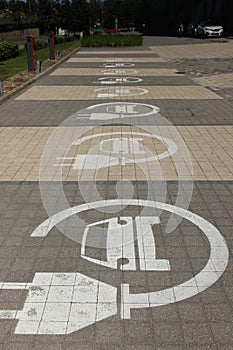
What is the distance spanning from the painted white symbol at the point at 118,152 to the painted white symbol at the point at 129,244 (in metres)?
2.23

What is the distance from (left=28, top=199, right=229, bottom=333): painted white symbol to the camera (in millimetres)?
3873

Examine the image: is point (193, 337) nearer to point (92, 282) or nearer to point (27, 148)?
point (92, 282)

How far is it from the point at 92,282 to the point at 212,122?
738 centimetres

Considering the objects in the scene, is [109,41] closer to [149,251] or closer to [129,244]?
[129,244]

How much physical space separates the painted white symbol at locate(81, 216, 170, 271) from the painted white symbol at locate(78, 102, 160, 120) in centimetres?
606

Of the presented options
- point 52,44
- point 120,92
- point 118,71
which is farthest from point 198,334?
point 52,44

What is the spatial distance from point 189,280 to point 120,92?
1159 centimetres

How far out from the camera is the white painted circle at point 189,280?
387 cm

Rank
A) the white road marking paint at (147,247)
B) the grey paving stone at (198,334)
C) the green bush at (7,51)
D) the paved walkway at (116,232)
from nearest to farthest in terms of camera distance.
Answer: the grey paving stone at (198,334) → the paved walkway at (116,232) → the white road marking paint at (147,247) → the green bush at (7,51)

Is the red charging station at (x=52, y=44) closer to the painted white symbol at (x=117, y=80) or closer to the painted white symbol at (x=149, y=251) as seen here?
the painted white symbol at (x=117, y=80)

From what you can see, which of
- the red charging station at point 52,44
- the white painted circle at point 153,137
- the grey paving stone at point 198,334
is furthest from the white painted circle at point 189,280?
the red charging station at point 52,44

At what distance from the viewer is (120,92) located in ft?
48.6

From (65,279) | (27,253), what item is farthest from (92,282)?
(27,253)

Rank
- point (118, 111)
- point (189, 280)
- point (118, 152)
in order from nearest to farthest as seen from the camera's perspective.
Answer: point (189, 280), point (118, 152), point (118, 111)
